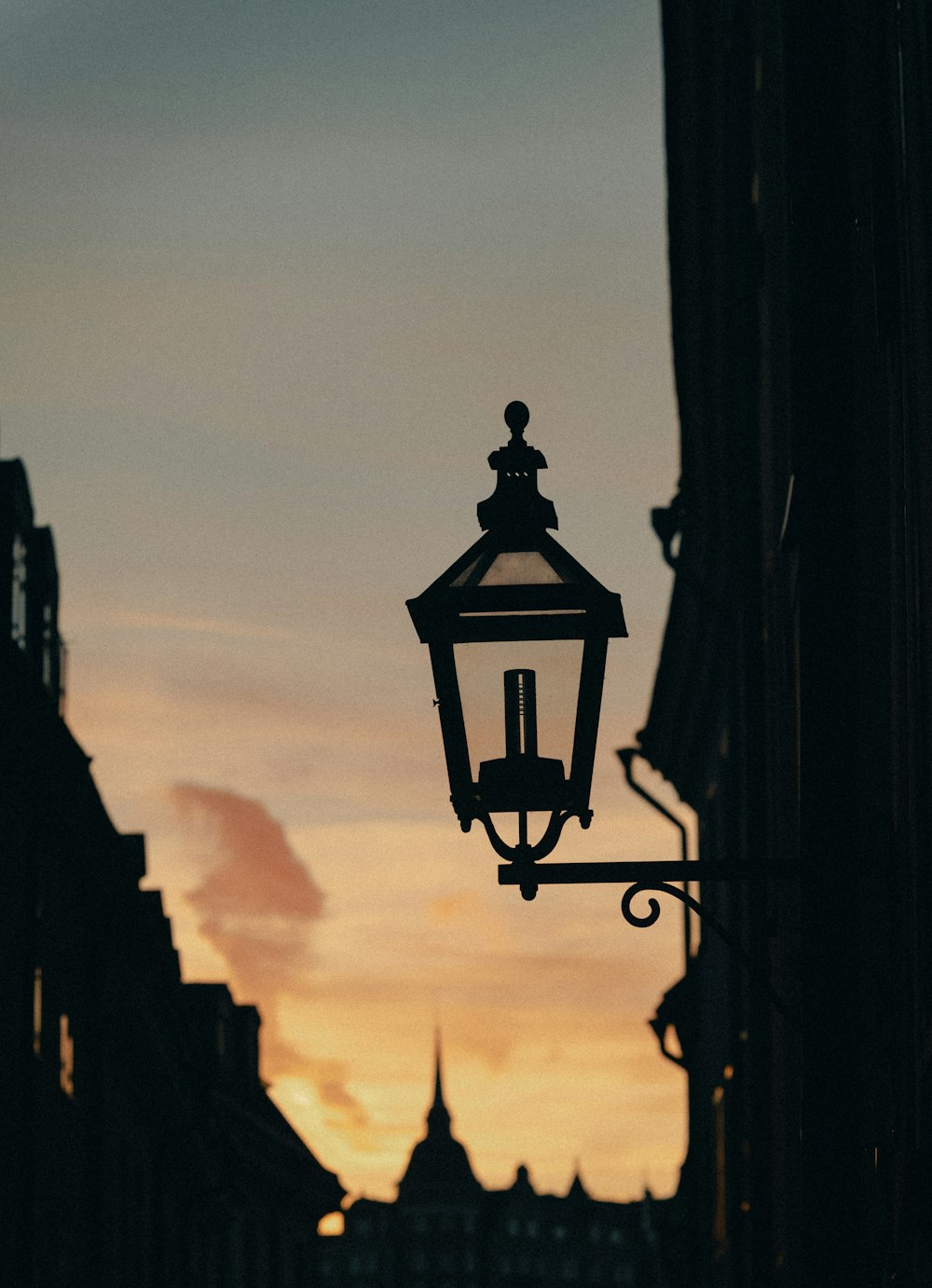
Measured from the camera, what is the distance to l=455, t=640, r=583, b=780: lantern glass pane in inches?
244

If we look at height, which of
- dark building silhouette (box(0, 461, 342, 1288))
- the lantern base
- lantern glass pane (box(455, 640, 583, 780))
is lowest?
dark building silhouette (box(0, 461, 342, 1288))

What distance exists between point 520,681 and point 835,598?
109 centimetres

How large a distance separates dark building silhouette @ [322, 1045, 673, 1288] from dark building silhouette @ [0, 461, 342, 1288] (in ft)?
322

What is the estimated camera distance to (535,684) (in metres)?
6.24

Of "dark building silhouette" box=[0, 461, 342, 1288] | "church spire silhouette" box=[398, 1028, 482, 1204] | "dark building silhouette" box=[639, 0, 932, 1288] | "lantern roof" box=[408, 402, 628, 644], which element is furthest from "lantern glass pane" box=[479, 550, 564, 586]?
"church spire silhouette" box=[398, 1028, 482, 1204]

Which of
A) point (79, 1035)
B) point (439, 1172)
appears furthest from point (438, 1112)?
point (79, 1035)

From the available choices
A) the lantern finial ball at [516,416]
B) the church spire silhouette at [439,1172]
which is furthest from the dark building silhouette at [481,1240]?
the lantern finial ball at [516,416]

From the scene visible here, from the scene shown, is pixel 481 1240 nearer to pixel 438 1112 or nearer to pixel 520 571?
pixel 438 1112

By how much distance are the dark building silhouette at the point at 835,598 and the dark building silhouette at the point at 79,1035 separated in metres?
8.12

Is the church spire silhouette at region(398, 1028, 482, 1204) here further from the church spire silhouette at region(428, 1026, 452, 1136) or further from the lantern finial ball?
the lantern finial ball

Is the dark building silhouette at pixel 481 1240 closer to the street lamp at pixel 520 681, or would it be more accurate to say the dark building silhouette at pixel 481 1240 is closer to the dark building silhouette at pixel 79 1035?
the dark building silhouette at pixel 79 1035

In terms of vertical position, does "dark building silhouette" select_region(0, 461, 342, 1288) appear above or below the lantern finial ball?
below

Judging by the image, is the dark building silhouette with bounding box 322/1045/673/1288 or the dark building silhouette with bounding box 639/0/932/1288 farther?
the dark building silhouette with bounding box 322/1045/673/1288

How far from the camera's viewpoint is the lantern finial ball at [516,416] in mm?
7180
